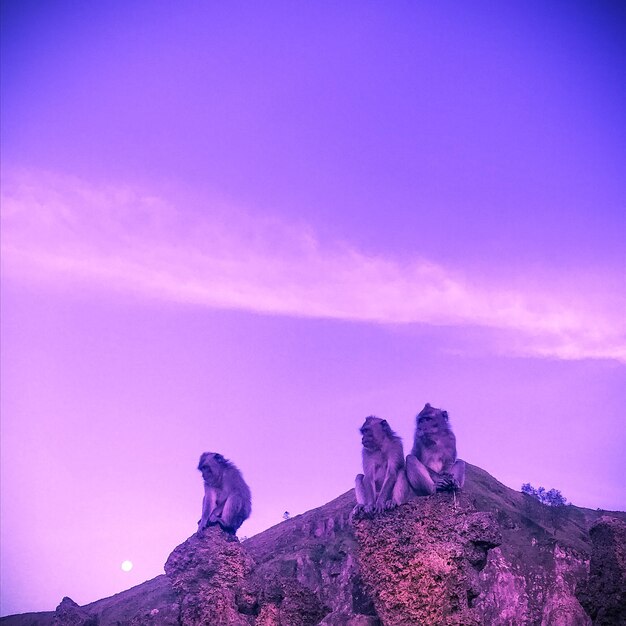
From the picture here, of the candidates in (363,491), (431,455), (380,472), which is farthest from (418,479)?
(431,455)

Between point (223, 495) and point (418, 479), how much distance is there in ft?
20.6

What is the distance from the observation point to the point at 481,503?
97.1ft

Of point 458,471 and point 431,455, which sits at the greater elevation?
point 431,455

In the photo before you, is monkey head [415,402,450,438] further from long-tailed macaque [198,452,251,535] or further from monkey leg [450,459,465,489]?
long-tailed macaque [198,452,251,535]

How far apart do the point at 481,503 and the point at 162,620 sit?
22071mm

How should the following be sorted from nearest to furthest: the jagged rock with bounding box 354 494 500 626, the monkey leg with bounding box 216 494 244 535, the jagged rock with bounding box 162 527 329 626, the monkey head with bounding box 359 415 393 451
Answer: the jagged rock with bounding box 354 494 500 626, the jagged rock with bounding box 162 527 329 626, the monkey head with bounding box 359 415 393 451, the monkey leg with bounding box 216 494 244 535

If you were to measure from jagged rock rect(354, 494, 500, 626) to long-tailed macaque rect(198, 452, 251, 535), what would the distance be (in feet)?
15.7

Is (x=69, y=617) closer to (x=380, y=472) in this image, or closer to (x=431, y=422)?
(x=380, y=472)

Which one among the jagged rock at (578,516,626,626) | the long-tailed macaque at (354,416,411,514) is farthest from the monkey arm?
the jagged rock at (578,516,626,626)

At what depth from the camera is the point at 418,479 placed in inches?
422

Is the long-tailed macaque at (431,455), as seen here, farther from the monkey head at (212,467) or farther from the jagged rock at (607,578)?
the monkey head at (212,467)

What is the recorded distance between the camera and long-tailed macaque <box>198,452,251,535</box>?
13875 mm

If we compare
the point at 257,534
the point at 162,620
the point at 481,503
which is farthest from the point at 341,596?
the point at 257,534

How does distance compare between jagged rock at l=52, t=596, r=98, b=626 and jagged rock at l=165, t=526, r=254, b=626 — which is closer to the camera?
jagged rock at l=165, t=526, r=254, b=626
